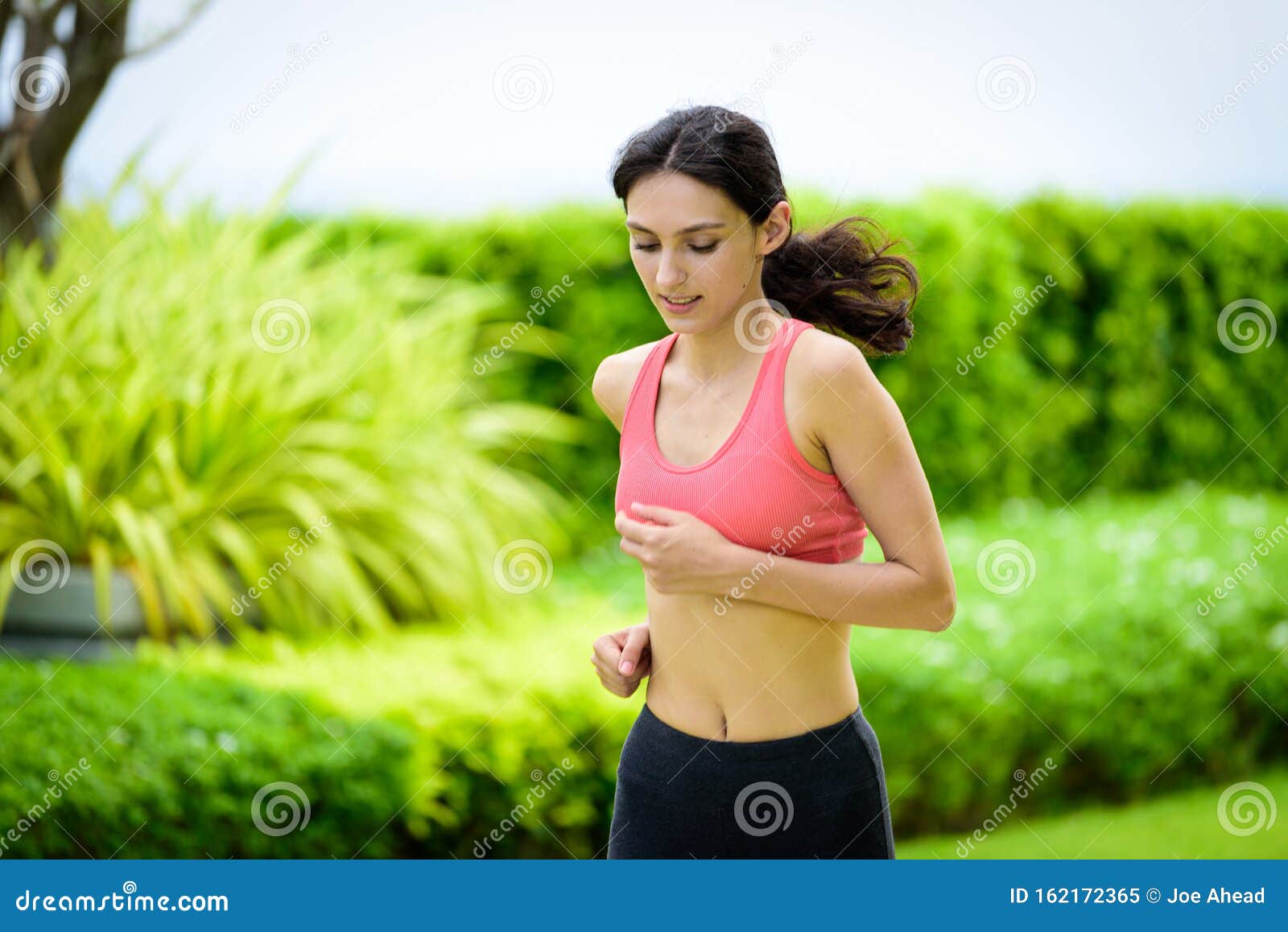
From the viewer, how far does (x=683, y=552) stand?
1.92m

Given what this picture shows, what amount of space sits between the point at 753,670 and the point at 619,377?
61 centimetres

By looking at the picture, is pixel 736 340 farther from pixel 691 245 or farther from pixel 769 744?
pixel 769 744

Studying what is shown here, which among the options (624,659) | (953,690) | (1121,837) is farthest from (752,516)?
(1121,837)

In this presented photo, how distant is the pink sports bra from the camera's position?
1.96 meters

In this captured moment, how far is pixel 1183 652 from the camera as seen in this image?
5531 millimetres

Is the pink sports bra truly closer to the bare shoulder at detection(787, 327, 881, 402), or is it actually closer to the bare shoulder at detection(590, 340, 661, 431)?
the bare shoulder at detection(787, 327, 881, 402)

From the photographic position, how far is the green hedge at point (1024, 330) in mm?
7000

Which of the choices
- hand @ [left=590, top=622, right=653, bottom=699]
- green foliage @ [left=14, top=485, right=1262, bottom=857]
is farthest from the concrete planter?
hand @ [left=590, top=622, right=653, bottom=699]

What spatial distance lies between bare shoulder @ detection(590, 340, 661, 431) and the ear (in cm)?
32

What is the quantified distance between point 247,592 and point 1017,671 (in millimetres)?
3147

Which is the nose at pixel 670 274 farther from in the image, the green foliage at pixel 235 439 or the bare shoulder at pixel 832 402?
the green foliage at pixel 235 439

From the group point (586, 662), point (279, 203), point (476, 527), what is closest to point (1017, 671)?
point (586, 662)

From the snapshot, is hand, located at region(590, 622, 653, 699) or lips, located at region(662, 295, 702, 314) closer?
lips, located at region(662, 295, 702, 314)

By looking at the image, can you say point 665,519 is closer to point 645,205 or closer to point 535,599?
point 645,205
